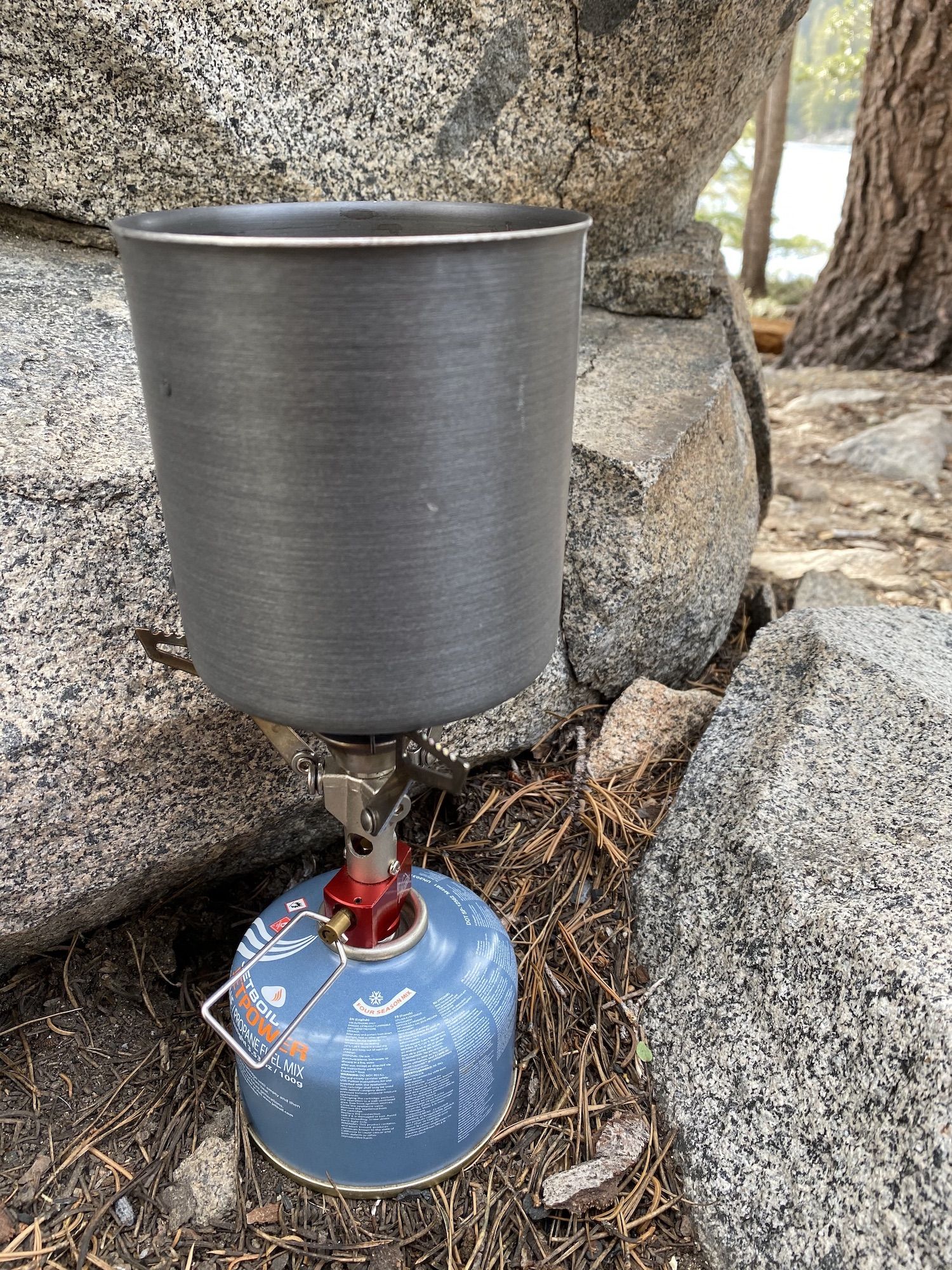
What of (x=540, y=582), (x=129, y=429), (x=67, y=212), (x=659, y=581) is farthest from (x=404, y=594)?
(x=67, y=212)

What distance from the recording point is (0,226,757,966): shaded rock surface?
135 cm

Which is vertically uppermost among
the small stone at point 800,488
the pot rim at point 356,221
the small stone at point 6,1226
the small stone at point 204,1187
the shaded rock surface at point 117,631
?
the pot rim at point 356,221

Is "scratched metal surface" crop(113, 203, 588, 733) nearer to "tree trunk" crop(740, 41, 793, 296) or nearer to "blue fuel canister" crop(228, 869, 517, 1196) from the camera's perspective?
"blue fuel canister" crop(228, 869, 517, 1196)

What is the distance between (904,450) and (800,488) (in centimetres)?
44

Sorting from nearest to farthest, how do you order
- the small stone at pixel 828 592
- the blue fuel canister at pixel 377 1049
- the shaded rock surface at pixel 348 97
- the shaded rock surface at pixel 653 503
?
1. the blue fuel canister at pixel 377 1049
2. the shaded rock surface at pixel 348 97
3. the shaded rock surface at pixel 653 503
4. the small stone at pixel 828 592

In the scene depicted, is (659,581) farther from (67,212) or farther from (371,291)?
(67,212)

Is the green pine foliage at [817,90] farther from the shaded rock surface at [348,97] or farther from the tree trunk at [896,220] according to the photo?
the shaded rock surface at [348,97]

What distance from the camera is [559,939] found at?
1.67m

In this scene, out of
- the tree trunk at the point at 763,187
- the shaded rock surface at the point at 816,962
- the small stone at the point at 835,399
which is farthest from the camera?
the tree trunk at the point at 763,187

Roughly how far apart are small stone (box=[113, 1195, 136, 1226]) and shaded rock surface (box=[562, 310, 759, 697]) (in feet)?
3.76

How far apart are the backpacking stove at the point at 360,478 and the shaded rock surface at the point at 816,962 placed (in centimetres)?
42

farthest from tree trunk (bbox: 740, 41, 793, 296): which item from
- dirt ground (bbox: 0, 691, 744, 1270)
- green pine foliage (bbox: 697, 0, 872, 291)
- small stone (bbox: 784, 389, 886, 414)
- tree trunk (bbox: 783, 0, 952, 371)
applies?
dirt ground (bbox: 0, 691, 744, 1270)

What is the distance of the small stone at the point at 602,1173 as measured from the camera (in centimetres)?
137

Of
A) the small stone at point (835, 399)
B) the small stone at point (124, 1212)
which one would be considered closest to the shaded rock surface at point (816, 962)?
the small stone at point (124, 1212)
